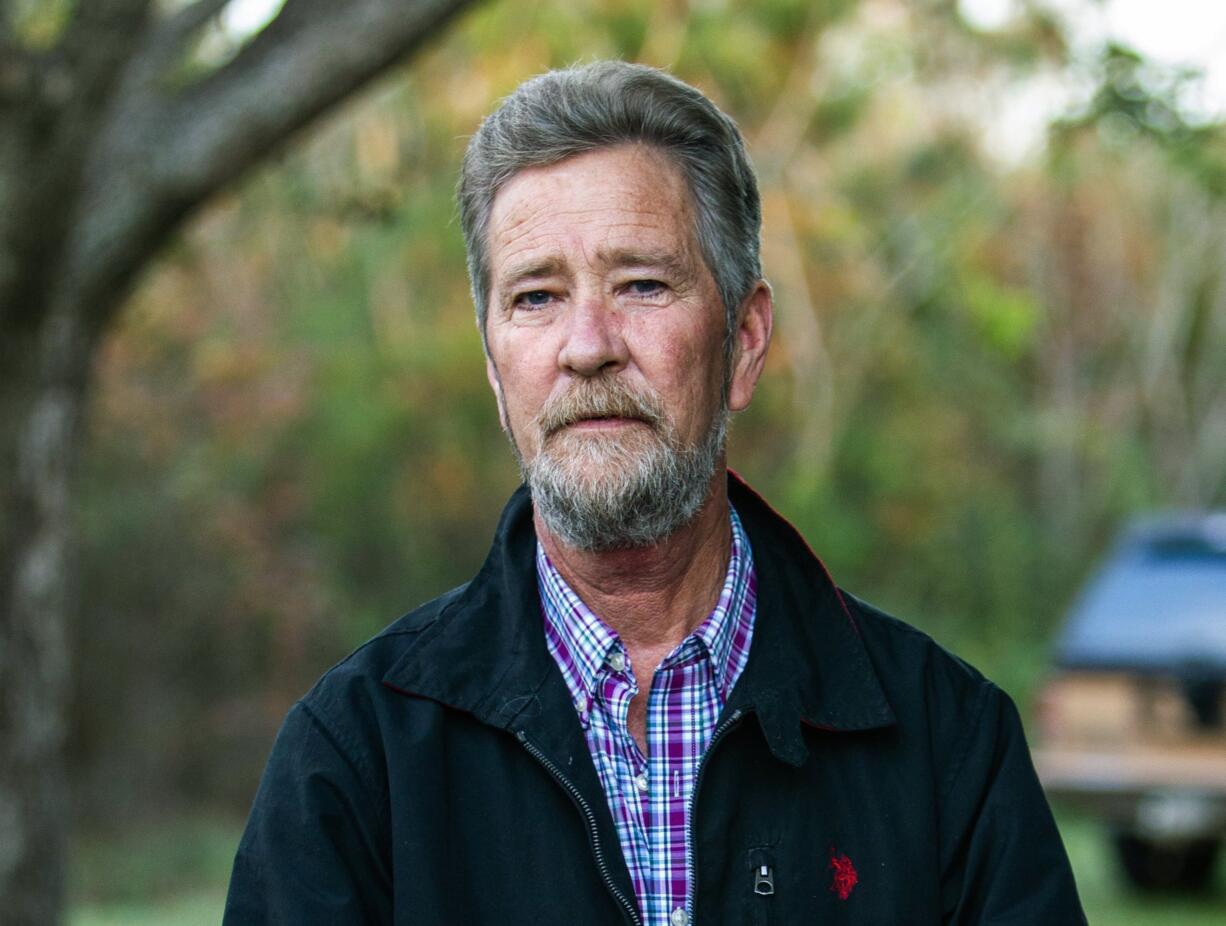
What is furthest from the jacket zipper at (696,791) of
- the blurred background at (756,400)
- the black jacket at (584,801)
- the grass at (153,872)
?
the grass at (153,872)

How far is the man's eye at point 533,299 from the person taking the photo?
8.68 feet

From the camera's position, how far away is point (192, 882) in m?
13.2

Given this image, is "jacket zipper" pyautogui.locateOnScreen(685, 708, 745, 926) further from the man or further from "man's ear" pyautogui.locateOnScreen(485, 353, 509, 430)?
"man's ear" pyautogui.locateOnScreen(485, 353, 509, 430)

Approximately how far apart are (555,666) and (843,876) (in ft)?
1.55

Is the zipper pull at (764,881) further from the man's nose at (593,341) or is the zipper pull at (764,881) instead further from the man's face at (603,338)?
the man's nose at (593,341)

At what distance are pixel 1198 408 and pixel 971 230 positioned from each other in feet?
21.7

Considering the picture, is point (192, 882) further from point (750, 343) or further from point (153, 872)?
point (750, 343)

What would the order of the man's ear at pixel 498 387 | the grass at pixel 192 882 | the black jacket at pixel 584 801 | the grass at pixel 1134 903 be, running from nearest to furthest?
the black jacket at pixel 584 801 < the man's ear at pixel 498 387 < the grass at pixel 1134 903 < the grass at pixel 192 882

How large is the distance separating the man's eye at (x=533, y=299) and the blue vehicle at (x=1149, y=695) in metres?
7.03

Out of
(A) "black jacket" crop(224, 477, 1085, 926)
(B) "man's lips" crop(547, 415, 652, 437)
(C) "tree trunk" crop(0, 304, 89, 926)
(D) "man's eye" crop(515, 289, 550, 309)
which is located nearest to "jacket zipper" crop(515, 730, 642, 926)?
(A) "black jacket" crop(224, 477, 1085, 926)

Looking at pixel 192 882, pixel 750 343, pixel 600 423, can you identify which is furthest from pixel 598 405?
pixel 192 882

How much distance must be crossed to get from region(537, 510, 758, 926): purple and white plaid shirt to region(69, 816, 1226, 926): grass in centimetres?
706

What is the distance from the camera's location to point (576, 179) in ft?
8.62

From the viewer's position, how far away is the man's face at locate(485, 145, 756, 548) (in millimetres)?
2607
